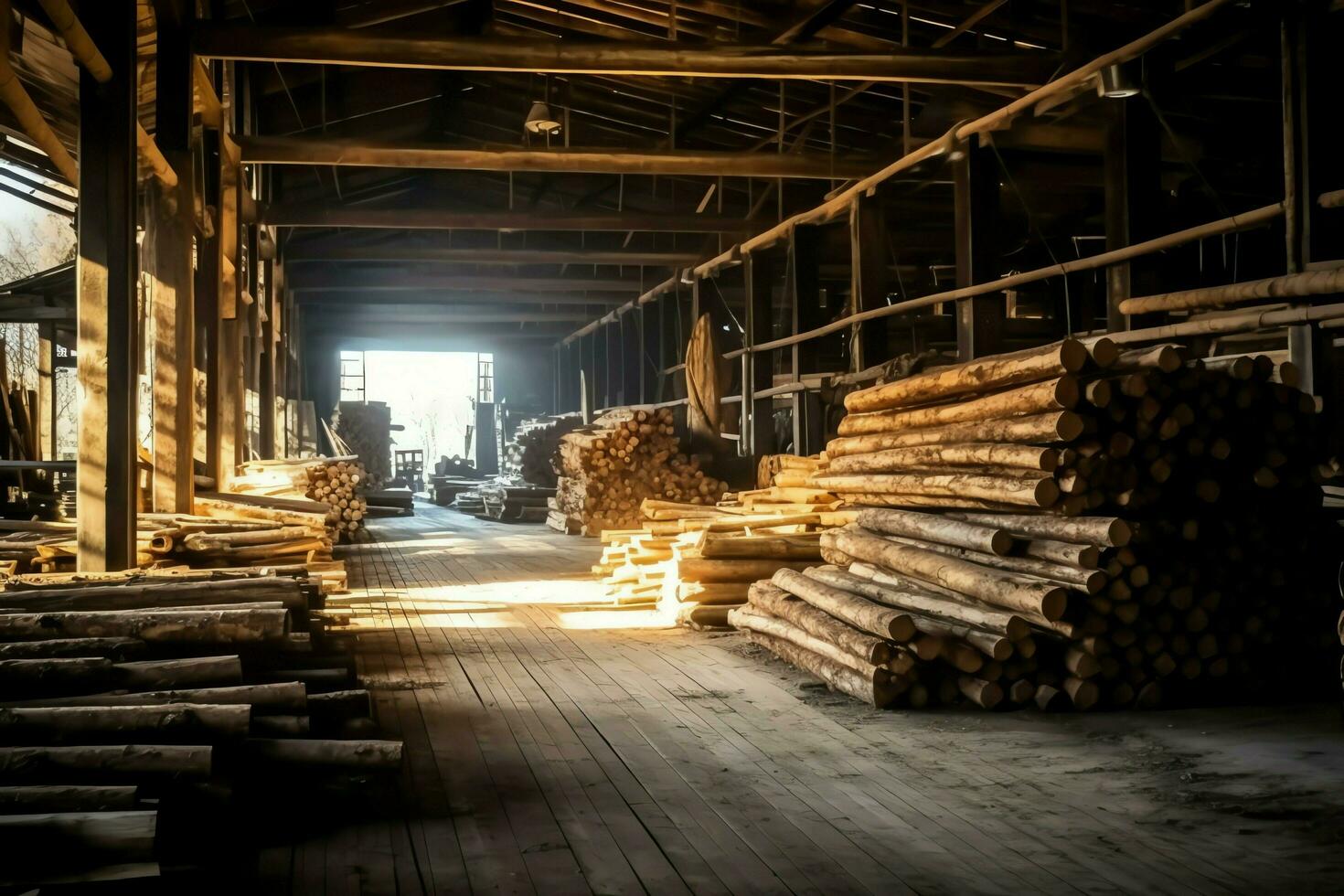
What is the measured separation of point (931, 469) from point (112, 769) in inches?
216

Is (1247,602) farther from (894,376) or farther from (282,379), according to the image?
(282,379)

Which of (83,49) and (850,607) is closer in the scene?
(850,607)

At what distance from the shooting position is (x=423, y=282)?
26.8 meters

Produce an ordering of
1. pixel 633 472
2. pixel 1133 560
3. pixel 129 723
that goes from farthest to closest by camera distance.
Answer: pixel 633 472 → pixel 1133 560 → pixel 129 723

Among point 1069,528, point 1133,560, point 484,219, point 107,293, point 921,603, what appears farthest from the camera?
point 484,219

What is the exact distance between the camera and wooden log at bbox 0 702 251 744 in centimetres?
427

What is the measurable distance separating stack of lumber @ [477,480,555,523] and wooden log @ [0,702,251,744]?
1811 cm

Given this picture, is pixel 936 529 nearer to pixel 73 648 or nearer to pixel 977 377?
pixel 977 377

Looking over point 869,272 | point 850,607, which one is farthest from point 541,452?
point 850,607

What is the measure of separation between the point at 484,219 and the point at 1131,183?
11.7m

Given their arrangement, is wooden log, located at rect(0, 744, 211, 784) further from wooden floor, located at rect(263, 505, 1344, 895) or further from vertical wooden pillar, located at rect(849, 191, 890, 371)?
vertical wooden pillar, located at rect(849, 191, 890, 371)

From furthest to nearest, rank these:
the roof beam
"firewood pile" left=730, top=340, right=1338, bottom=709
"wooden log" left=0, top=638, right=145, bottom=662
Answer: the roof beam < "firewood pile" left=730, top=340, right=1338, bottom=709 < "wooden log" left=0, top=638, right=145, bottom=662

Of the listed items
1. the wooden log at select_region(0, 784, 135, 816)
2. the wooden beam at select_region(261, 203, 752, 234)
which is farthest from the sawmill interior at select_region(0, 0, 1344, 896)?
the wooden beam at select_region(261, 203, 752, 234)

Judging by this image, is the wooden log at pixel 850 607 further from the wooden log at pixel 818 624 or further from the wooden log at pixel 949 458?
the wooden log at pixel 949 458
